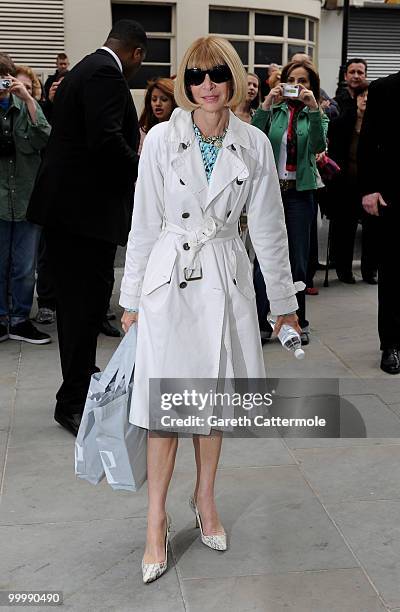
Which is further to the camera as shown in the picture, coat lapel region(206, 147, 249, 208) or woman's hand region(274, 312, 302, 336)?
woman's hand region(274, 312, 302, 336)

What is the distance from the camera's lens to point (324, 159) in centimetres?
764

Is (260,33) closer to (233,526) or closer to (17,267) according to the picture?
(17,267)

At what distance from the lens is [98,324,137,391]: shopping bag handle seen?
3.48 metres

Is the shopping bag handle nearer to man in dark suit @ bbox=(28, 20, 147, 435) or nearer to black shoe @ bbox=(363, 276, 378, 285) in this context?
man in dark suit @ bbox=(28, 20, 147, 435)

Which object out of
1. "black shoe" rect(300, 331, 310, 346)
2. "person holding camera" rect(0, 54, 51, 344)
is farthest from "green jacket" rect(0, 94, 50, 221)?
"black shoe" rect(300, 331, 310, 346)

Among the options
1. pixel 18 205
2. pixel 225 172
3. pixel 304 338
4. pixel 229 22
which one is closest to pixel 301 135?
pixel 304 338

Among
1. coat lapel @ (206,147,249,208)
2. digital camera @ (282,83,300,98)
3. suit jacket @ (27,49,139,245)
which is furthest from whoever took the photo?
digital camera @ (282,83,300,98)

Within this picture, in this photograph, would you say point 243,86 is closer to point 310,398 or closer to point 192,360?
point 192,360

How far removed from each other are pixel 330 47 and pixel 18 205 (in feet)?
73.1

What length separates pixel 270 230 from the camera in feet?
11.5

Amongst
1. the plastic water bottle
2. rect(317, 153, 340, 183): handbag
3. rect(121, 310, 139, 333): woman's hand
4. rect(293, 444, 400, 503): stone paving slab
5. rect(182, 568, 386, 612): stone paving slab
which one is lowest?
rect(293, 444, 400, 503): stone paving slab

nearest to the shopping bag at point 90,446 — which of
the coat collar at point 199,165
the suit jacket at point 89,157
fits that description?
the coat collar at point 199,165

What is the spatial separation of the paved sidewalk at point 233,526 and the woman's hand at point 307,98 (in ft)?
6.78

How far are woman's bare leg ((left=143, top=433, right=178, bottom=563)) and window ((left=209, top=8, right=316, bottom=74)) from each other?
66.7 feet
